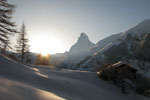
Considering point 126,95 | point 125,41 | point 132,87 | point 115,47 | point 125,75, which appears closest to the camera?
point 126,95

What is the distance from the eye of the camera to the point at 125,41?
125 m

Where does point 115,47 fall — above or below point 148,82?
above

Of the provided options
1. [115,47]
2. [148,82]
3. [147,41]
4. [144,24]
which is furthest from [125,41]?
[148,82]

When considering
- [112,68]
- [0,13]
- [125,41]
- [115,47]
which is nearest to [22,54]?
[0,13]

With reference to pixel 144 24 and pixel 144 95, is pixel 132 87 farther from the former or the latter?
pixel 144 24

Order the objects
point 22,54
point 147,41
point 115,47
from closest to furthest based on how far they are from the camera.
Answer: point 147,41, point 22,54, point 115,47

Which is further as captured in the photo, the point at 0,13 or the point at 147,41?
the point at 147,41

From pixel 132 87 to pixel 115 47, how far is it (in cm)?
11227

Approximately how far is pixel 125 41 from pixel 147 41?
376 ft

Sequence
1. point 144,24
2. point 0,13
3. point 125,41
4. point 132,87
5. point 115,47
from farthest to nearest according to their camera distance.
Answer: point 144,24 < point 125,41 < point 115,47 < point 0,13 < point 132,87

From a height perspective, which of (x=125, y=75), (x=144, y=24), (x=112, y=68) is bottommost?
(x=125, y=75)

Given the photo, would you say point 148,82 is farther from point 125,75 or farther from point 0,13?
point 0,13

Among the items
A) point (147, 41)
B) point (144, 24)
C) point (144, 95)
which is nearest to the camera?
point (144, 95)

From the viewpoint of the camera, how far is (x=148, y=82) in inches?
459
